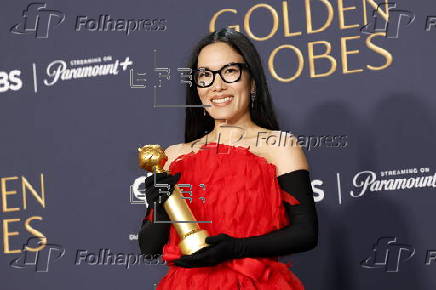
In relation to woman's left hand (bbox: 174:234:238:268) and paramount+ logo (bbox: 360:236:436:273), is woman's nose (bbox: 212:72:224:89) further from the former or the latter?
paramount+ logo (bbox: 360:236:436:273)

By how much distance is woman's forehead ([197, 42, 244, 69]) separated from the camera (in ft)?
5.59

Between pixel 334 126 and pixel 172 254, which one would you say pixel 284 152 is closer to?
pixel 172 254

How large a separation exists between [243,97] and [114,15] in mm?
1133

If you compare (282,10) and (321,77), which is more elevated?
(282,10)

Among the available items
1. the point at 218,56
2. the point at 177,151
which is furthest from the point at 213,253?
the point at 218,56

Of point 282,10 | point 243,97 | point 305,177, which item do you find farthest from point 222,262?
point 282,10

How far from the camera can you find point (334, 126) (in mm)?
2408

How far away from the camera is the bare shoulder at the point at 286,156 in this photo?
1.61 m

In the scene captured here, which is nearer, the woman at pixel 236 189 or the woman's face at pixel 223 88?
the woman at pixel 236 189

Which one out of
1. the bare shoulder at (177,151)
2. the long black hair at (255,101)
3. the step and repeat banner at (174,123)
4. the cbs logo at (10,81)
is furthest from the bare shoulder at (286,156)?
the cbs logo at (10,81)

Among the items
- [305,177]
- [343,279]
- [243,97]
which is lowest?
[343,279]

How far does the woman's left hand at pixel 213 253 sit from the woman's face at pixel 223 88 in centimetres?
41

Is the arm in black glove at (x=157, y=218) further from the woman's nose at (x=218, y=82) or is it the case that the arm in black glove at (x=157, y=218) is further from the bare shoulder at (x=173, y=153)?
the woman's nose at (x=218, y=82)

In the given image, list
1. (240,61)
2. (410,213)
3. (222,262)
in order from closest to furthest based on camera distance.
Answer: (222,262) → (240,61) → (410,213)
